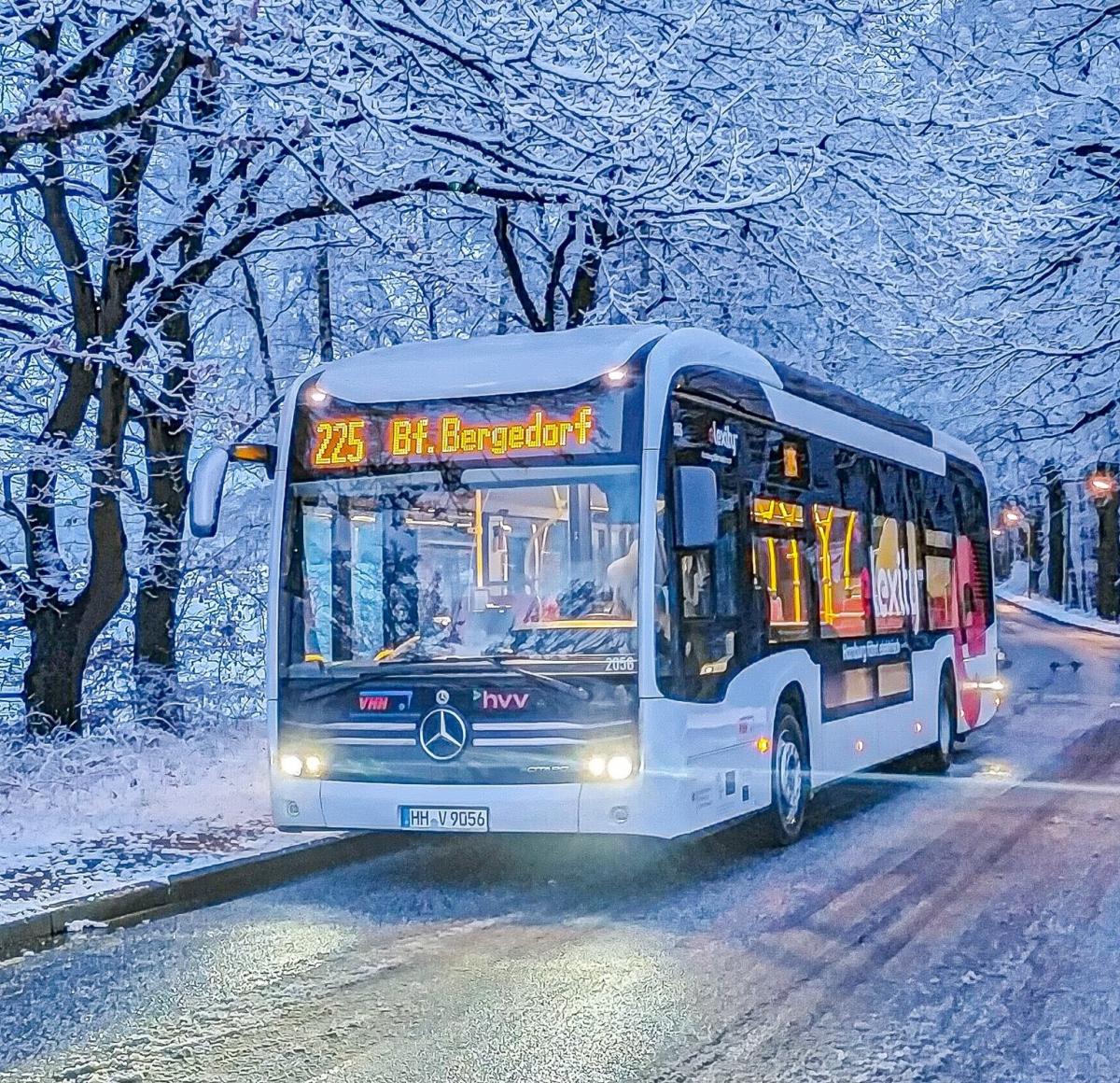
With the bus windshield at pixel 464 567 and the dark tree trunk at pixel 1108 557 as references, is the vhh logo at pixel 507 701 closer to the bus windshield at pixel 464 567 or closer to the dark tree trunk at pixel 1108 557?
the bus windshield at pixel 464 567

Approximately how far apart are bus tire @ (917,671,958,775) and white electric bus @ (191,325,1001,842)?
5.17 m

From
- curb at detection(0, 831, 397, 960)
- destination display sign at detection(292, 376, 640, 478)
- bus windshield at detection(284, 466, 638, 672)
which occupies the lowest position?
curb at detection(0, 831, 397, 960)

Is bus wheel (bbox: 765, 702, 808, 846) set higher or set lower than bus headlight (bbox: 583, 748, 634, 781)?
lower

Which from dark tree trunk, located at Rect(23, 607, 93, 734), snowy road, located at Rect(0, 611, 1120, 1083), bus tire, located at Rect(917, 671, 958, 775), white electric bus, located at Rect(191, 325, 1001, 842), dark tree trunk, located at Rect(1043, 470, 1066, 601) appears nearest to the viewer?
snowy road, located at Rect(0, 611, 1120, 1083)

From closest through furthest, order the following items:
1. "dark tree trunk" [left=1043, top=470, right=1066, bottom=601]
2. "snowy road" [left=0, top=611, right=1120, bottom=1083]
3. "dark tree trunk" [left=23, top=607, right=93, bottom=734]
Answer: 1. "snowy road" [left=0, top=611, right=1120, bottom=1083]
2. "dark tree trunk" [left=23, top=607, right=93, bottom=734]
3. "dark tree trunk" [left=1043, top=470, right=1066, bottom=601]

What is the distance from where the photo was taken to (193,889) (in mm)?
9195

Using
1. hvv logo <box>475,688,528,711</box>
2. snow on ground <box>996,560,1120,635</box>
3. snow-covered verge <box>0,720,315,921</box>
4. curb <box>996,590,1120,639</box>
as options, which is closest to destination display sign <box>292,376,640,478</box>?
hvv logo <box>475,688,528,711</box>

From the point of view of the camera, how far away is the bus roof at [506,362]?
928cm

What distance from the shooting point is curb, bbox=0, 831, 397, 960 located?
812cm

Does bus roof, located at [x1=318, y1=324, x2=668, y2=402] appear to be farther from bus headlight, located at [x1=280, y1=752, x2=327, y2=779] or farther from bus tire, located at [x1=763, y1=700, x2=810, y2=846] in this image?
bus tire, located at [x1=763, y1=700, x2=810, y2=846]

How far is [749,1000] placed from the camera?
6.72 meters

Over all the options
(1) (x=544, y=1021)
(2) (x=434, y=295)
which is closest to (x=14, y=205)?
(2) (x=434, y=295)

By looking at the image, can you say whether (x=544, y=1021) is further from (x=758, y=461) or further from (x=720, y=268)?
(x=720, y=268)

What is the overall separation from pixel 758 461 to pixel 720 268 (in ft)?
27.6
